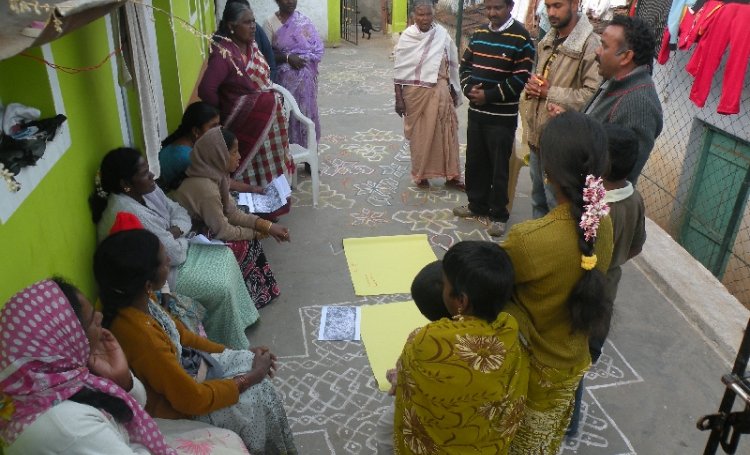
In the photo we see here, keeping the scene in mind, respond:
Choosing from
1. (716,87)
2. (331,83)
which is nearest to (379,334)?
(716,87)

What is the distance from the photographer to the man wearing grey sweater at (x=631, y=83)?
9.87 feet

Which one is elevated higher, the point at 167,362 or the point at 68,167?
the point at 68,167

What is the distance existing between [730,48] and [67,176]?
5.69 m

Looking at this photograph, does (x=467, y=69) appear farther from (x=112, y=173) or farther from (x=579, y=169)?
(x=579, y=169)

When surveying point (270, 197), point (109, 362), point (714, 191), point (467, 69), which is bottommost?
point (714, 191)

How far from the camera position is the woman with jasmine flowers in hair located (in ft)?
6.23

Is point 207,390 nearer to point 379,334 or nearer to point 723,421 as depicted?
point 379,334

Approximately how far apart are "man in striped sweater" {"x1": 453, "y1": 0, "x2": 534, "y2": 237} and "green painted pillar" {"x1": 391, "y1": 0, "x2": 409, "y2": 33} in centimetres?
945

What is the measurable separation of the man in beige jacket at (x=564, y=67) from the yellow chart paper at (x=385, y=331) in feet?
3.66

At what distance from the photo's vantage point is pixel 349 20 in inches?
548

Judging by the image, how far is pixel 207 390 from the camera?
234 cm

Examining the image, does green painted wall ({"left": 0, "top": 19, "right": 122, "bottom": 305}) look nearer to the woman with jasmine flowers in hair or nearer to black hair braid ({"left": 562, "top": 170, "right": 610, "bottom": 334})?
the woman with jasmine flowers in hair

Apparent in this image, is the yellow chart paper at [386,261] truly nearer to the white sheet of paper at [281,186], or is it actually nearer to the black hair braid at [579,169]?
the white sheet of paper at [281,186]

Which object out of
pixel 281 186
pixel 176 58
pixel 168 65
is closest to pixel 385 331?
pixel 281 186
